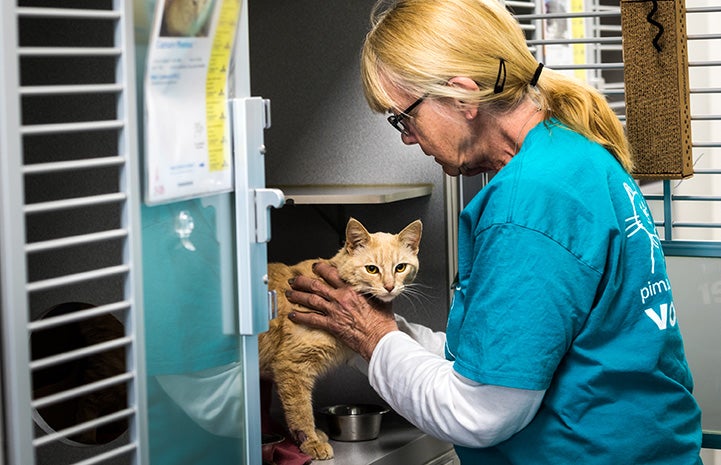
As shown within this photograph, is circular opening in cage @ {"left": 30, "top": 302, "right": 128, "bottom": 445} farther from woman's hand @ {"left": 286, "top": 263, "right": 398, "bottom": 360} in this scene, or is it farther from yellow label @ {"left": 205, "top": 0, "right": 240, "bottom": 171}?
yellow label @ {"left": 205, "top": 0, "right": 240, "bottom": 171}

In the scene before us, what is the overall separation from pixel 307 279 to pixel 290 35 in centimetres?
70

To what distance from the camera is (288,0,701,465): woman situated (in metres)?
1.25

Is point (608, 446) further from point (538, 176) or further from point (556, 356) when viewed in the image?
point (538, 176)

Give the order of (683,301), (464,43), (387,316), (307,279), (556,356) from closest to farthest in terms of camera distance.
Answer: (556,356) → (464,43) → (387,316) → (307,279) → (683,301)

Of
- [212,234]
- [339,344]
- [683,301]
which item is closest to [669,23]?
[683,301]

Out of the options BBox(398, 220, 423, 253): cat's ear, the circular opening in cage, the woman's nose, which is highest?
the woman's nose

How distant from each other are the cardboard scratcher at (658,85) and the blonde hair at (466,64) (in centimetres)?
55

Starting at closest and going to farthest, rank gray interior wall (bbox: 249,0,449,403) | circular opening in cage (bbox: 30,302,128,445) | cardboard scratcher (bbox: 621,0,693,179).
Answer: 1. circular opening in cage (bbox: 30,302,128,445)
2. cardboard scratcher (bbox: 621,0,693,179)
3. gray interior wall (bbox: 249,0,449,403)

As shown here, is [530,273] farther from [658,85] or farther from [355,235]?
[658,85]

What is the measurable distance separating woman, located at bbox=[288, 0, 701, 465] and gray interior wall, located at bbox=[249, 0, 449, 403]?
2.05 ft

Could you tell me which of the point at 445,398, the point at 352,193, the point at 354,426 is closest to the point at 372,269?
the point at 352,193

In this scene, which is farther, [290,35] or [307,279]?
[290,35]

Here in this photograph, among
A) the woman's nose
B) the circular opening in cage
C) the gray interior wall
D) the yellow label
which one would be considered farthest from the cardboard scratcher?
the circular opening in cage

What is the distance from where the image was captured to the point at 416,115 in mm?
1446
